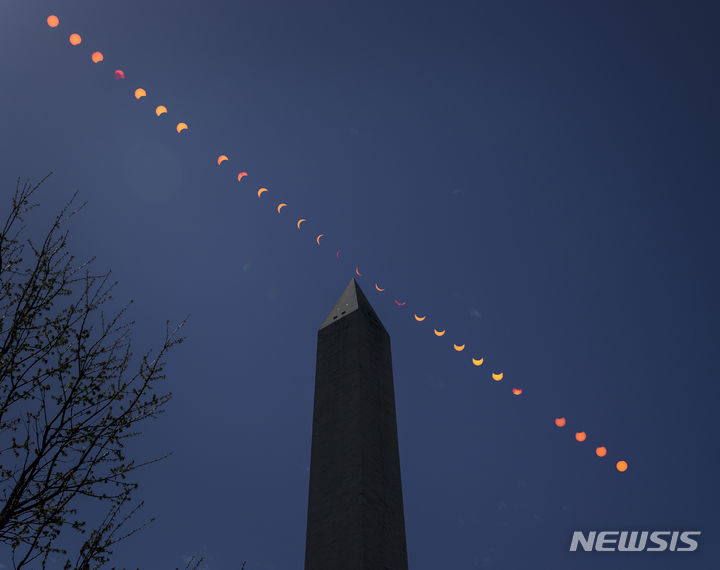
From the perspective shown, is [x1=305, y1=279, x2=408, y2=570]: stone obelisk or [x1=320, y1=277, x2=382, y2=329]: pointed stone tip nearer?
[x1=305, y1=279, x2=408, y2=570]: stone obelisk

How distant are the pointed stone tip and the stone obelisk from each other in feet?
0.32

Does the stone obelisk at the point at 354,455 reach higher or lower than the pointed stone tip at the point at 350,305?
lower

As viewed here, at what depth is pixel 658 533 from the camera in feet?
53.3

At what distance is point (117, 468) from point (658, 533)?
16.0 meters

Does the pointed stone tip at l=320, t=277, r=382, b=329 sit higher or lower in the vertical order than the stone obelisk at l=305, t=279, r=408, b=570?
higher

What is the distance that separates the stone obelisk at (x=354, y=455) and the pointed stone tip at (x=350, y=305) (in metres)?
0.10

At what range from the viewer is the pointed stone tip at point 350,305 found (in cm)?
1889

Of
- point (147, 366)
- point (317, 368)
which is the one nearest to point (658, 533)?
point (317, 368)

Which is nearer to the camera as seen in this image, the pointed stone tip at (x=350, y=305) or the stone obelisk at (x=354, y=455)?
the stone obelisk at (x=354, y=455)

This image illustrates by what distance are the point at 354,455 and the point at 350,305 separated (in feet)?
A: 19.0

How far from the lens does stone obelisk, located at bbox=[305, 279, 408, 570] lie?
13.6 m

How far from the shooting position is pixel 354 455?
14.8 meters

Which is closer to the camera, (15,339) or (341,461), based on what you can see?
(15,339)

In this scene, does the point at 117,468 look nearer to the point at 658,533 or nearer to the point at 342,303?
the point at 342,303
